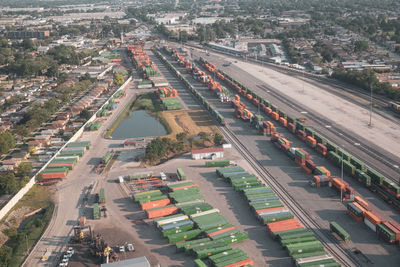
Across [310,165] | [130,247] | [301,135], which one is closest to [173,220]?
[130,247]

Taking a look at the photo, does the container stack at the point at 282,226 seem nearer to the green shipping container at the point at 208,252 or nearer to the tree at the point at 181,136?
the green shipping container at the point at 208,252

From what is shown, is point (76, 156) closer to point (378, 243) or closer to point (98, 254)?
point (98, 254)

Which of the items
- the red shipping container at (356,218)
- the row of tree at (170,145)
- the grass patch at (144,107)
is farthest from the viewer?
the grass patch at (144,107)

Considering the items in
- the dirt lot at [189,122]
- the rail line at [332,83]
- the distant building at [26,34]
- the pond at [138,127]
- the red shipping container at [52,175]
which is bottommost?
the red shipping container at [52,175]

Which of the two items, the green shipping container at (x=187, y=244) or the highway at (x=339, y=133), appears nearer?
the green shipping container at (x=187, y=244)

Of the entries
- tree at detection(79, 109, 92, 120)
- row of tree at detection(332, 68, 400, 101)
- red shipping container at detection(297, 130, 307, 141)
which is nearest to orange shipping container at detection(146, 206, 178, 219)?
red shipping container at detection(297, 130, 307, 141)

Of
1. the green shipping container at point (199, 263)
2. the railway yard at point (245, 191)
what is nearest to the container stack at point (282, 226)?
the railway yard at point (245, 191)

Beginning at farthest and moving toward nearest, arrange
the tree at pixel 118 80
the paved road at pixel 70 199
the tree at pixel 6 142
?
the tree at pixel 118 80
the tree at pixel 6 142
the paved road at pixel 70 199

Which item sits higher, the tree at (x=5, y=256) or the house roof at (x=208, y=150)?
the house roof at (x=208, y=150)
